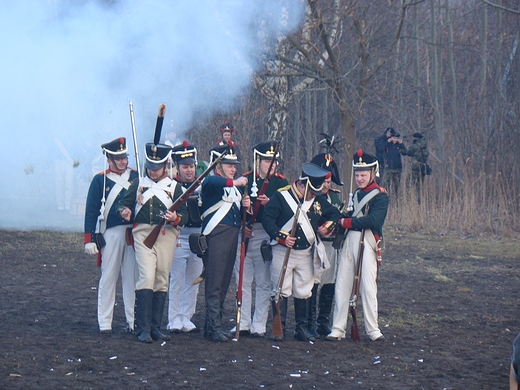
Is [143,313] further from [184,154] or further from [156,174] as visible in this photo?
[184,154]

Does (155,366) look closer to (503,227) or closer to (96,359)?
(96,359)

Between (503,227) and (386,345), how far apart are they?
952 cm

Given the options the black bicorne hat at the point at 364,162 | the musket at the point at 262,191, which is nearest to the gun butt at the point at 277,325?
the musket at the point at 262,191

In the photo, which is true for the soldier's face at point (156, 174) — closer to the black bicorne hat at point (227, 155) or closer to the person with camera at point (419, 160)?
the black bicorne hat at point (227, 155)

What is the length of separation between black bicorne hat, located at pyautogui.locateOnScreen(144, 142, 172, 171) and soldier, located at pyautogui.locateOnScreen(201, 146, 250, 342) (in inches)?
22.3

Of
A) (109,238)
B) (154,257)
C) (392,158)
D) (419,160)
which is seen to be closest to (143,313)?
(154,257)

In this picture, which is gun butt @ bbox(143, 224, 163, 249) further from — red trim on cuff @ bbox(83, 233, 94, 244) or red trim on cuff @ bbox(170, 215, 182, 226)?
red trim on cuff @ bbox(83, 233, 94, 244)

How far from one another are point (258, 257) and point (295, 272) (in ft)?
1.57

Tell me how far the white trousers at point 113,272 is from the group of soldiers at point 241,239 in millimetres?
11

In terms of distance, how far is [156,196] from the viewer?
8172 mm

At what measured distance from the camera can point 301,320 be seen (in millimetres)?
8438

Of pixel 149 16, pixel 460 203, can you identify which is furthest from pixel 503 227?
pixel 149 16

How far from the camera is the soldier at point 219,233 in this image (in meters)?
8.29

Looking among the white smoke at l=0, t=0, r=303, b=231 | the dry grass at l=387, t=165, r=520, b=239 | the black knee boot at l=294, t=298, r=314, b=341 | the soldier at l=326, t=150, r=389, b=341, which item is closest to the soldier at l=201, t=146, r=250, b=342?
the black knee boot at l=294, t=298, r=314, b=341
